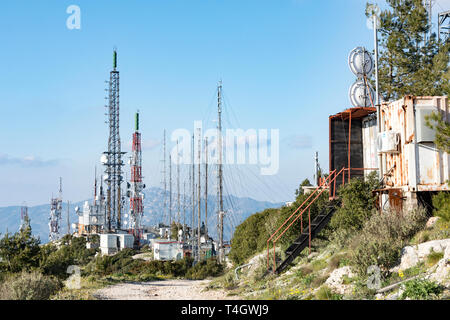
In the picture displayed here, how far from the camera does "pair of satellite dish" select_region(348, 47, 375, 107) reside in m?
23.8

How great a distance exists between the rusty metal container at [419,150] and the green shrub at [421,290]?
6.64 meters

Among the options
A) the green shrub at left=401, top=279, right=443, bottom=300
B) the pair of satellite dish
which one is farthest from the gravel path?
the pair of satellite dish

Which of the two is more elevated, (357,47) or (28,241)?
(357,47)

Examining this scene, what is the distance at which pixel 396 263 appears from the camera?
14062 mm

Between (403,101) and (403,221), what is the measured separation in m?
4.97

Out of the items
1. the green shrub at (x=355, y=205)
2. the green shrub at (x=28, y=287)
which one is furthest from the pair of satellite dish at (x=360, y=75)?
the green shrub at (x=28, y=287)

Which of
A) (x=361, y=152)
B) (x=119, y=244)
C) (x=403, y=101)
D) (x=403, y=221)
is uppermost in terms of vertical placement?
(x=403, y=101)

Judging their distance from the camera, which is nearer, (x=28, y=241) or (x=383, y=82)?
(x=28, y=241)

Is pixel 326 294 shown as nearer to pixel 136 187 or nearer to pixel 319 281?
pixel 319 281

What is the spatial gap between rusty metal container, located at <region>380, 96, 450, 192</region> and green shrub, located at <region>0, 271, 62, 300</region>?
14334mm

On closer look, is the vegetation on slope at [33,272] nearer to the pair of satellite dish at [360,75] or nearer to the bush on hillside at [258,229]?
the bush on hillside at [258,229]

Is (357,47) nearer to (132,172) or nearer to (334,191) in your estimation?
(334,191)

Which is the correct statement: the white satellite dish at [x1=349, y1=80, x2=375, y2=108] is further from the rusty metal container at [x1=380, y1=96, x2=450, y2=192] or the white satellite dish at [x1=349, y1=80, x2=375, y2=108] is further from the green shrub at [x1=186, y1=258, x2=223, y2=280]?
the green shrub at [x1=186, y1=258, x2=223, y2=280]
